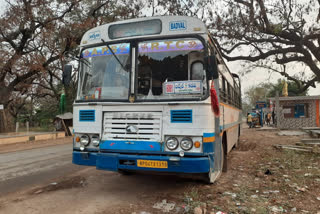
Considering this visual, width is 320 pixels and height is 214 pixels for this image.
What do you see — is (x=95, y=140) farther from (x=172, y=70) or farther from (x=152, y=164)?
(x=172, y=70)

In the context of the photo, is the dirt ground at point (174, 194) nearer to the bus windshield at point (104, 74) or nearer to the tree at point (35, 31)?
the bus windshield at point (104, 74)

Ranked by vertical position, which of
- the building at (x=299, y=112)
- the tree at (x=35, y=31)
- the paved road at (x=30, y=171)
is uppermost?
the tree at (x=35, y=31)

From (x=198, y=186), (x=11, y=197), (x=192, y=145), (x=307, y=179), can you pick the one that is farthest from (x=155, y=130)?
(x=307, y=179)

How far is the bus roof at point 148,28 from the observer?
469 centimetres

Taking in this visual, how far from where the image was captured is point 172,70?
183 inches

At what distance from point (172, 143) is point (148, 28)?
210cm

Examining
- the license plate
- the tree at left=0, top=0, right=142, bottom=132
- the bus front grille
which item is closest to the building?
the tree at left=0, top=0, right=142, bottom=132

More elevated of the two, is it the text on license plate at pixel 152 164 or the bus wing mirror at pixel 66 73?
the bus wing mirror at pixel 66 73

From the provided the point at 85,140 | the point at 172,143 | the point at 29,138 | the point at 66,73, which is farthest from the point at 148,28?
the point at 29,138

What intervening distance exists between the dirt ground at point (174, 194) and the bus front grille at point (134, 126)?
113 cm

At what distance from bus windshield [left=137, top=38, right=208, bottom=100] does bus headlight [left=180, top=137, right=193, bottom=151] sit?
0.70 metres

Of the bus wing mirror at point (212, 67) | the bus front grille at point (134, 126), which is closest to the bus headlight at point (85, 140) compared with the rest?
the bus front grille at point (134, 126)

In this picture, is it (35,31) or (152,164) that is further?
(35,31)

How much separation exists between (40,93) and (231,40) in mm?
25837
